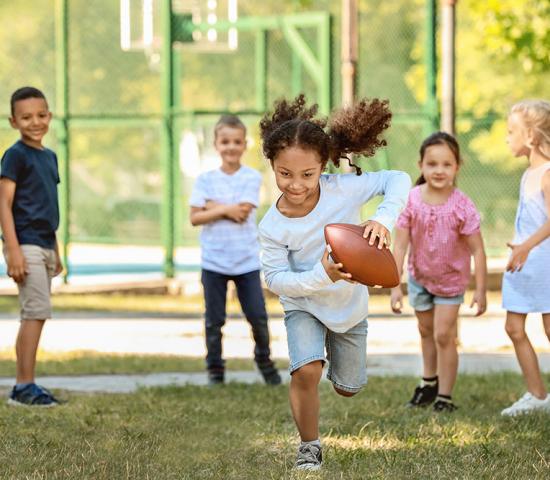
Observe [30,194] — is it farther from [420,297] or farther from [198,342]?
[198,342]

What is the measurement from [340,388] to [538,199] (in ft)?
6.07

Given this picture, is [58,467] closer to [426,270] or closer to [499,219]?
[426,270]

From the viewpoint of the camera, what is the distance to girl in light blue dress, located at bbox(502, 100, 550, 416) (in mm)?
6613


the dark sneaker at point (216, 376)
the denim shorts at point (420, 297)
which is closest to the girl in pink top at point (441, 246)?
the denim shorts at point (420, 297)

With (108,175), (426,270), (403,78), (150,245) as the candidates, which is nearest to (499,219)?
(403,78)

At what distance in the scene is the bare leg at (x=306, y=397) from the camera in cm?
521

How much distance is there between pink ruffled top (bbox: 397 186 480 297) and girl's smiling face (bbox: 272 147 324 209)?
1928 mm

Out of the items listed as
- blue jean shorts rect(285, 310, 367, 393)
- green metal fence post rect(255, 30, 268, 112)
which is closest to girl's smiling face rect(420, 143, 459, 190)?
blue jean shorts rect(285, 310, 367, 393)

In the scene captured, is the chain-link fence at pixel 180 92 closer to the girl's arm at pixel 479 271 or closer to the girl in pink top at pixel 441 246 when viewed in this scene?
the girl in pink top at pixel 441 246

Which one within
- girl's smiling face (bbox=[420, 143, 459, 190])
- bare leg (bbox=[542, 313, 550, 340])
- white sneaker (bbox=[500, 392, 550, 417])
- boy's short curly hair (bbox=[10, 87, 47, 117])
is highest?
boy's short curly hair (bbox=[10, 87, 47, 117])

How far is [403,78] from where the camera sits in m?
18.5

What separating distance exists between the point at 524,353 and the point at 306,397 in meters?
1.93

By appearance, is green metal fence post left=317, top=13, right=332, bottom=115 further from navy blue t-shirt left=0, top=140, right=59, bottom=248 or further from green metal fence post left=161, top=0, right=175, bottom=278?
navy blue t-shirt left=0, top=140, right=59, bottom=248

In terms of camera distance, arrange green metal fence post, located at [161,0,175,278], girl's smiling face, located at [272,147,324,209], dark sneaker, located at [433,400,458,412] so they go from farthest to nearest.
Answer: green metal fence post, located at [161,0,175,278], dark sneaker, located at [433,400,458,412], girl's smiling face, located at [272,147,324,209]
